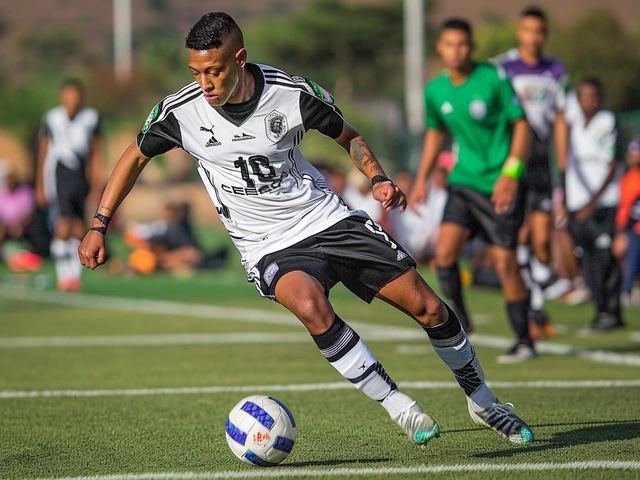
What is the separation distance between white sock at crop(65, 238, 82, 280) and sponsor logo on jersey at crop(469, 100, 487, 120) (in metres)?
8.37

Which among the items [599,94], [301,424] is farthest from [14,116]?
[301,424]

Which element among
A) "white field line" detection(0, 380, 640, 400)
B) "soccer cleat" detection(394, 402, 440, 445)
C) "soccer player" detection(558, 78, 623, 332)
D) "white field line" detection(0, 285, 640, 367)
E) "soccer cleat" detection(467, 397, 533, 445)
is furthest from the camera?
"soccer player" detection(558, 78, 623, 332)

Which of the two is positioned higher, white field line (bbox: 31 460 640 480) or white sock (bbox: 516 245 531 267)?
white field line (bbox: 31 460 640 480)

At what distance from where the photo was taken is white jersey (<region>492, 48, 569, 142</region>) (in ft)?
33.8

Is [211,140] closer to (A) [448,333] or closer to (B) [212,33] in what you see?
(B) [212,33]

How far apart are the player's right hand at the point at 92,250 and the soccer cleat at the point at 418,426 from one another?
66.7 inches

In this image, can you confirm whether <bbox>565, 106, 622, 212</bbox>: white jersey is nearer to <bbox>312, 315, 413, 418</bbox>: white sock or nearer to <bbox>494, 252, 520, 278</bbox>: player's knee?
<bbox>494, 252, 520, 278</bbox>: player's knee

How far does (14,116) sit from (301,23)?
101 ft

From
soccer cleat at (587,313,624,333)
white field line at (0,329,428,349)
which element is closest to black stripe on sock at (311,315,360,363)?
white field line at (0,329,428,349)

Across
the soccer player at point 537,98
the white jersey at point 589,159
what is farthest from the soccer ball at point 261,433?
the white jersey at point 589,159

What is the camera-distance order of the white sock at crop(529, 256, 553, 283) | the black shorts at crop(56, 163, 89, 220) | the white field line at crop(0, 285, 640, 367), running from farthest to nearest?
the black shorts at crop(56, 163, 89, 220), the white sock at crop(529, 256, 553, 283), the white field line at crop(0, 285, 640, 367)

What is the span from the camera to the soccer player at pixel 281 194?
5.62 meters

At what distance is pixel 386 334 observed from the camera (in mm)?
11391

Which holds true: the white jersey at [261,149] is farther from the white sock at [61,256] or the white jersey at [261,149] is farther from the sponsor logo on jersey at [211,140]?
the white sock at [61,256]
